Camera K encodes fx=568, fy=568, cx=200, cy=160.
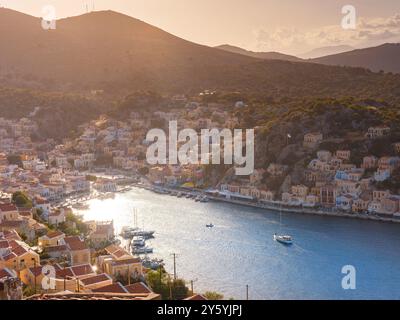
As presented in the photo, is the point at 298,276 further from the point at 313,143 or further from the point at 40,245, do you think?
the point at 313,143

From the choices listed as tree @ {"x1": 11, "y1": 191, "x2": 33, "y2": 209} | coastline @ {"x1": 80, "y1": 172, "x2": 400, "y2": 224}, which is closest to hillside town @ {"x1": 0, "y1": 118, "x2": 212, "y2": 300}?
tree @ {"x1": 11, "y1": 191, "x2": 33, "y2": 209}

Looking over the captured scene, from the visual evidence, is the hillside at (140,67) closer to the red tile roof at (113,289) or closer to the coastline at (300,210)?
the coastline at (300,210)

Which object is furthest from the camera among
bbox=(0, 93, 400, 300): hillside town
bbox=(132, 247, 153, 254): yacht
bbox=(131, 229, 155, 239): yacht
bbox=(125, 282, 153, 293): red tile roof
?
bbox=(131, 229, 155, 239): yacht

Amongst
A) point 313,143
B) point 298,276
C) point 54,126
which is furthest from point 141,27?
point 298,276

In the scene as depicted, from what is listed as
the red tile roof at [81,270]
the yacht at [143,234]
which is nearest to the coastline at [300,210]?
the yacht at [143,234]

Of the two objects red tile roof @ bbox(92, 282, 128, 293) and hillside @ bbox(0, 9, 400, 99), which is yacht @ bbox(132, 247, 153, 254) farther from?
hillside @ bbox(0, 9, 400, 99)

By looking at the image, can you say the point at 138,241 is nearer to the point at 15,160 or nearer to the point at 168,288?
the point at 168,288

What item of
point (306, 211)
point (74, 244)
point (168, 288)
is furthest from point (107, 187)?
point (168, 288)
